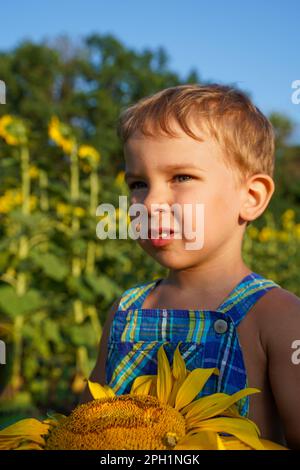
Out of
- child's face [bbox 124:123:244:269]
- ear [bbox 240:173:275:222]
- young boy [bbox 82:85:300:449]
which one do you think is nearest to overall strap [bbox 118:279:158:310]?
young boy [bbox 82:85:300:449]

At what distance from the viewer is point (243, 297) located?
1.21 m

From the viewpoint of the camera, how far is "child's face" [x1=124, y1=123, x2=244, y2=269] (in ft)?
3.98

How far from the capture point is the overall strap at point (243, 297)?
118 centimetres

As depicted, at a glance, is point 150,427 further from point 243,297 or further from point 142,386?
point 243,297

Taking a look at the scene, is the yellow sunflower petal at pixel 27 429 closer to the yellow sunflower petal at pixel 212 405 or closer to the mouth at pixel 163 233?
the yellow sunflower petal at pixel 212 405

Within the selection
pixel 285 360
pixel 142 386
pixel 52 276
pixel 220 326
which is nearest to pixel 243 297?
pixel 220 326

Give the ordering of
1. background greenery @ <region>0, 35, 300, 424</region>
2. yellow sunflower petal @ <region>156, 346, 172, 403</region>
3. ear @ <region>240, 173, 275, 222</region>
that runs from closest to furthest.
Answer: yellow sunflower petal @ <region>156, 346, 172, 403</region> < ear @ <region>240, 173, 275, 222</region> < background greenery @ <region>0, 35, 300, 424</region>

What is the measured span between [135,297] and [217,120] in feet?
1.48

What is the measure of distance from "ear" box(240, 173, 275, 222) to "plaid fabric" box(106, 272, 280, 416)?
14 cm

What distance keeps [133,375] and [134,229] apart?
302 mm

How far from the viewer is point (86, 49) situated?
86.7 ft

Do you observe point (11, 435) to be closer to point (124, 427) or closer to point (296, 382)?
point (124, 427)

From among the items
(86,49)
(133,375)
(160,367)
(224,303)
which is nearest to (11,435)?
(160,367)

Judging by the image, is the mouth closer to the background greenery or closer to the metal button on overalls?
the metal button on overalls
